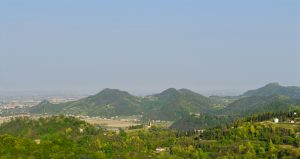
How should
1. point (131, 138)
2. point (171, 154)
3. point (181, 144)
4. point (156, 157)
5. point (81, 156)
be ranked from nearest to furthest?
point (81, 156) → point (156, 157) → point (171, 154) → point (181, 144) → point (131, 138)

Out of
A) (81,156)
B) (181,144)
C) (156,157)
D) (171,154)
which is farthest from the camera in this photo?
(181,144)

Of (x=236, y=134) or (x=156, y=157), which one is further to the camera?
(x=236, y=134)

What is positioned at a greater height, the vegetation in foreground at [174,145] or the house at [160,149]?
the vegetation in foreground at [174,145]

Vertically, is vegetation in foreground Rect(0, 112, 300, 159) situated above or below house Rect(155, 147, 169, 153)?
above

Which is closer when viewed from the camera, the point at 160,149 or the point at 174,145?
the point at 160,149

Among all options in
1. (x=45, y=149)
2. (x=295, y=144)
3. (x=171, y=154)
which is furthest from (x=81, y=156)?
(x=295, y=144)

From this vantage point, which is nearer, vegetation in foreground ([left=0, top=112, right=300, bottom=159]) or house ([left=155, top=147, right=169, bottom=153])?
vegetation in foreground ([left=0, top=112, right=300, bottom=159])

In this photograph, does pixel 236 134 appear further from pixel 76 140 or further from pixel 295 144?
pixel 76 140

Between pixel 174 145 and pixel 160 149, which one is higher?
pixel 174 145

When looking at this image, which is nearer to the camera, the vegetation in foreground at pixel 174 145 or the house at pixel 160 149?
the vegetation in foreground at pixel 174 145
